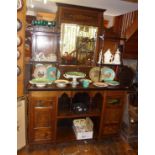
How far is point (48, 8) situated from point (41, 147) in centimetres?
226

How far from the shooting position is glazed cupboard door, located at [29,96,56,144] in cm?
225

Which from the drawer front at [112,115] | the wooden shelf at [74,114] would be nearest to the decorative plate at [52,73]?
the wooden shelf at [74,114]

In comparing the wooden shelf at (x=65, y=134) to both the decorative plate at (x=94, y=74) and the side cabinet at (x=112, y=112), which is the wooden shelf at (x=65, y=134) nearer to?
the side cabinet at (x=112, y=112)

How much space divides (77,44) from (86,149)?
5.37 ft

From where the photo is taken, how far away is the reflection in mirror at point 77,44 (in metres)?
2.69

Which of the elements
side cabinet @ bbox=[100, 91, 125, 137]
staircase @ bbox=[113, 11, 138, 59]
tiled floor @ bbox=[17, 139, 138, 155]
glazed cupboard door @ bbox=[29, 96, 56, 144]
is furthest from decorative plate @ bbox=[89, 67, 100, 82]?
tiled floor @ bbox=[17, 139, 138, 155]

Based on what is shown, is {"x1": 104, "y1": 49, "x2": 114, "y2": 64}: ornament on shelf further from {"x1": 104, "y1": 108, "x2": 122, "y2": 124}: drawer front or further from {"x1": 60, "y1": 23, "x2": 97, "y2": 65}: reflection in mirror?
{"x1": 104, "y1": 108, "x2": 122, "y2": 124}: drawer front

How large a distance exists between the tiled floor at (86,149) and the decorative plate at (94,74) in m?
1.02
